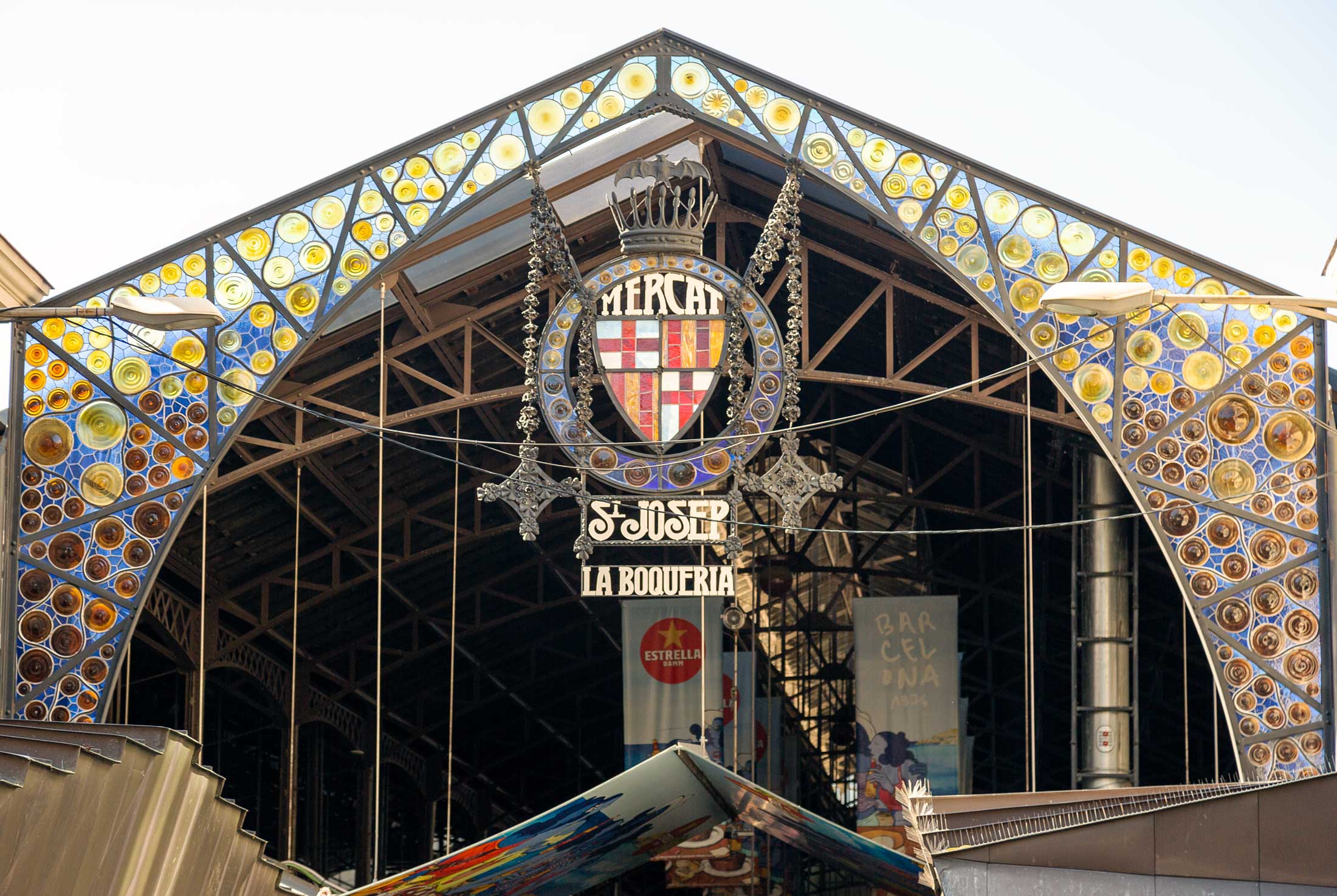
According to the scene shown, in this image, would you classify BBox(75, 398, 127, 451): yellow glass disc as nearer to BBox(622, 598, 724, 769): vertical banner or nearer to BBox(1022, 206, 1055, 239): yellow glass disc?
BBox(1022, 206, 1055, 239): yellow glass disc

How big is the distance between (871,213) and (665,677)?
1031 centimetres

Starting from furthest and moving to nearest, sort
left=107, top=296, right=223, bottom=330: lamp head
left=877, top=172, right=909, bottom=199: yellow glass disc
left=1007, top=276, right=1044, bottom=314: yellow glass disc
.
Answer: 1. left=877, top=172, right=909, bottom=199: yellow glass disc
2. left=1007, top=276, right=1044, bottom=314: yellow glass disc
3. left=107, top=296, right=223, bottom=330: lamp head

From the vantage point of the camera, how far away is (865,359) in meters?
28.8

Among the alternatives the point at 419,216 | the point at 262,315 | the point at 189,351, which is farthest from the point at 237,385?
the point at 419,216

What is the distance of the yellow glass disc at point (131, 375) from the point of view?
19062 mm

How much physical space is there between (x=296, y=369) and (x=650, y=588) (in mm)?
6446

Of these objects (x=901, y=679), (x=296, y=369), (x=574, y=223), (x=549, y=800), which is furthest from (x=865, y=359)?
(x=549, y=800)

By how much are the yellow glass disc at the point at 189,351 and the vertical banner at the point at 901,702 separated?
1142cm

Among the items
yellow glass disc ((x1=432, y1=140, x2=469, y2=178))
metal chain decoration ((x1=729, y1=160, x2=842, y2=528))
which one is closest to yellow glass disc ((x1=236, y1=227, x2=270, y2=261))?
yellow glass disc ((x1=432, y1=140, x2=469, y2=178))

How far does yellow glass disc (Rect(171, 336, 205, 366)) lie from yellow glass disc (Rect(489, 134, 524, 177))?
333 centimetres

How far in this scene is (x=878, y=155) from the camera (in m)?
19.7

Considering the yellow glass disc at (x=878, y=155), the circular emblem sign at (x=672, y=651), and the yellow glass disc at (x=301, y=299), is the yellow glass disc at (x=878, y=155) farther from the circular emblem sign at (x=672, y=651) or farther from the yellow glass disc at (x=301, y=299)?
the circular emblem sign at (x=672, y=651)

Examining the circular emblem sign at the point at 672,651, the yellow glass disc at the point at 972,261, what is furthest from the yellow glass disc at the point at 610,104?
the circular emblem sign at the point at 672,651

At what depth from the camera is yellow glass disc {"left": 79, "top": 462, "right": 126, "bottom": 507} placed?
742 inches
